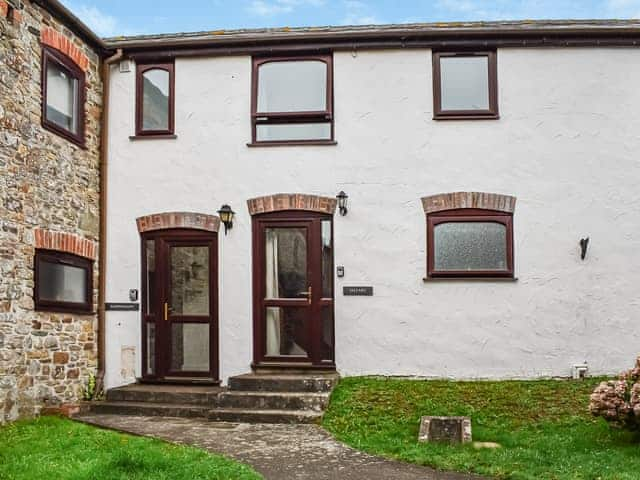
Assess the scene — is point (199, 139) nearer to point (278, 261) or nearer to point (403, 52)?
point (278, 261)

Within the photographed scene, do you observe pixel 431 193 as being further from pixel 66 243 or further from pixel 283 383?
pixel 66 243

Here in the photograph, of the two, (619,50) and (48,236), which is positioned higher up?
(619,50)

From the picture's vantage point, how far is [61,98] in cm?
1031

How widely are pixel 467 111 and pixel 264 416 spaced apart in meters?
5.41

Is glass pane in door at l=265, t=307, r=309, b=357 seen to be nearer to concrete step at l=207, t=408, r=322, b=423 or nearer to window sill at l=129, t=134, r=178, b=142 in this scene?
concrete step at l=207, t=408, r=322, b=423

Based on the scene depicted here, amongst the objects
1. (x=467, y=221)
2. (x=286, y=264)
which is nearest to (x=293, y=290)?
(x=286, y=264)

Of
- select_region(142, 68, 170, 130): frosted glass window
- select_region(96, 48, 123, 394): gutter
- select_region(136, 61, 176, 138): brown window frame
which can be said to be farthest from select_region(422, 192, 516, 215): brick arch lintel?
select_region(96, 48, 123, 394): gutter

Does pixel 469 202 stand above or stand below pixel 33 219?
above

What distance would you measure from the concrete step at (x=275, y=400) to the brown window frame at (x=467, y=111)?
4.57 meters

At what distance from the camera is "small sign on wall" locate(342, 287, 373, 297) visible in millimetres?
10805

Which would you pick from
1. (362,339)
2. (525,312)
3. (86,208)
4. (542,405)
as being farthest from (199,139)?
(542,405)

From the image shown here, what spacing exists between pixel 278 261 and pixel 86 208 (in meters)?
3.01

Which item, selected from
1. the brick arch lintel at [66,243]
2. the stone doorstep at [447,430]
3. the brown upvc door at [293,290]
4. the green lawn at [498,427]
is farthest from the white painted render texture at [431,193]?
the stone doorstep at [447,430]

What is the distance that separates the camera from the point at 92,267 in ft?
36.2
